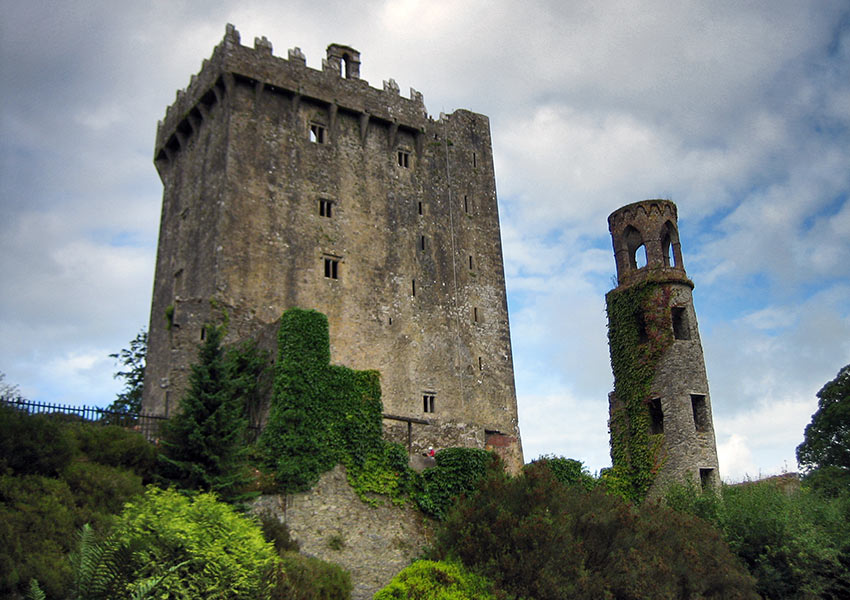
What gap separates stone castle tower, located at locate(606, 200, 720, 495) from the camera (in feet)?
91.4

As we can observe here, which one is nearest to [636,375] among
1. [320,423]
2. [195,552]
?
[320,423]

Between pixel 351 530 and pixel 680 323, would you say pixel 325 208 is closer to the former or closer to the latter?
pixel 680 323

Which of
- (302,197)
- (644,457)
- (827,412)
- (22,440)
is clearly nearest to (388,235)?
(302,197)

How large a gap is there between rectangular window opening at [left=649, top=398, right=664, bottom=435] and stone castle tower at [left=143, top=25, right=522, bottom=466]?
5495 mm

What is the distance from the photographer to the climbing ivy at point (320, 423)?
21156 mm

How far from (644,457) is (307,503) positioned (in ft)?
43.6

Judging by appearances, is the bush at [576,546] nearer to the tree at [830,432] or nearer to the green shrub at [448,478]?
the green shrub at [448,478]

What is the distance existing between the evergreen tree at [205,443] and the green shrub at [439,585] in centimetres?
445

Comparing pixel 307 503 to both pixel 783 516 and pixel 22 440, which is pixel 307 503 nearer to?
pixel 22 440

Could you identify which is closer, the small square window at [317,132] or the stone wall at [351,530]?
the stone wall at [351,530]

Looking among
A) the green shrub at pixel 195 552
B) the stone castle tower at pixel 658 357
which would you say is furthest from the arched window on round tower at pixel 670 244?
the green shrub at pixel 195 552

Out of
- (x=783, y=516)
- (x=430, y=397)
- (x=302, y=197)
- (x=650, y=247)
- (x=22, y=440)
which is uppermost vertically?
(x=302, y=197)

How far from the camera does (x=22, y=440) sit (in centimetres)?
1653

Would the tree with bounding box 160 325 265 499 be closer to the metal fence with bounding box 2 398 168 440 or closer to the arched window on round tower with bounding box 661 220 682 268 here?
the metal fence with bounding box 2 398 168 440
